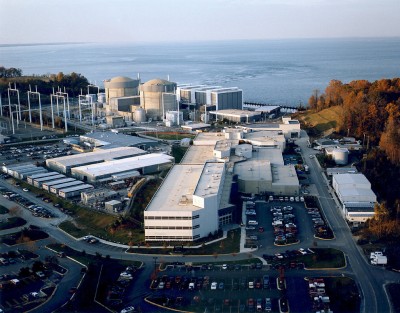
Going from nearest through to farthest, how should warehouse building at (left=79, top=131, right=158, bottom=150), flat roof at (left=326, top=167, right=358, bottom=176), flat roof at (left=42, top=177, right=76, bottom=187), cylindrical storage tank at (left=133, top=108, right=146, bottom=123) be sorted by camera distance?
flat roof at (left=42, top=177, right=76, bottom=187) < flat roof at (left=326, top=167, right=358, bottom=176) < warehouse building at (left=79, top=131, right=158, bottom=150) < cylindrical storage tank at (left=133, top=108, right=146, bottom=123)

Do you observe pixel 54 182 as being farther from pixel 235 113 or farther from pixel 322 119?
pixel 322 119

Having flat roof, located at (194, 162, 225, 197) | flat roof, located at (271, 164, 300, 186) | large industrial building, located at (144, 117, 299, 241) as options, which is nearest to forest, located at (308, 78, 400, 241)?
flat roof, located at (271, 164, 300, 186)

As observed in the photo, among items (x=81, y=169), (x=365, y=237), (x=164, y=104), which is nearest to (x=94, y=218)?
(x=81, y=169)

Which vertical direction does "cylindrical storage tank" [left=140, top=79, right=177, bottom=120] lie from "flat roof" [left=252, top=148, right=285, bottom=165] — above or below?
above

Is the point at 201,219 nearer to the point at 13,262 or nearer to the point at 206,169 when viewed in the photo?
Answer: the point at 206,169

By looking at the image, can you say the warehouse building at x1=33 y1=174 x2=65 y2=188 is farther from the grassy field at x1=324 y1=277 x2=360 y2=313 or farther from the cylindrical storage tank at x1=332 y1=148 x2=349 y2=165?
the grassy field at x1=324 y1=277 x2=360 y2=313
